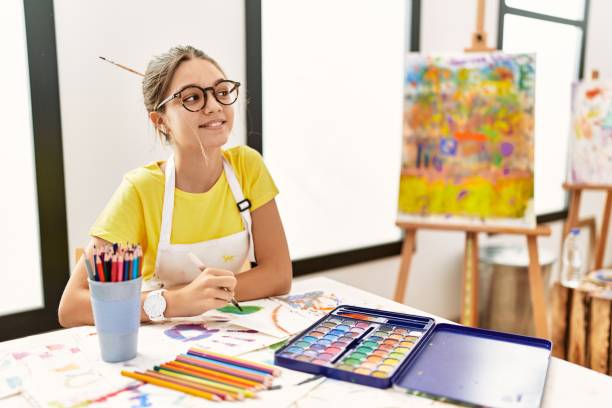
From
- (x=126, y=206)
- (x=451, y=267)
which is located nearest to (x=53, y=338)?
(x=126, y=206)

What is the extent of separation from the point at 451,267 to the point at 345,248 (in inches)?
33.1

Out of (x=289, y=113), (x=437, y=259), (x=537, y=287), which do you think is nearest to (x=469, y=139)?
(x=537, y=287)

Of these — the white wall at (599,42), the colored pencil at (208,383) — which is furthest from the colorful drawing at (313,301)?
the white wall at (599,42)

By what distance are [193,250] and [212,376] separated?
1.94 feet

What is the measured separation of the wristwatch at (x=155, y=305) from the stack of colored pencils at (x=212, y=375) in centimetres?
22

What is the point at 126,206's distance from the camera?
136 cm

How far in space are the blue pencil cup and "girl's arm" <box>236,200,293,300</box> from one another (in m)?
0.39

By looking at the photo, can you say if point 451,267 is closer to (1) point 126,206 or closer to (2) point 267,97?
(2) point 267,97

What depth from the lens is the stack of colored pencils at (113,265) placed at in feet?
3.07

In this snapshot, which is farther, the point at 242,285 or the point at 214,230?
the point at 214,230

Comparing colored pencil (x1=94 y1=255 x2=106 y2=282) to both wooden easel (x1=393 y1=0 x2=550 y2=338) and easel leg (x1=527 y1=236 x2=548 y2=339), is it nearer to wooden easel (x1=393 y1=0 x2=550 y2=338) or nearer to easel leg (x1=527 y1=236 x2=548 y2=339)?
wooden easel (x1=393 y1=0 x2=550 y2=338)

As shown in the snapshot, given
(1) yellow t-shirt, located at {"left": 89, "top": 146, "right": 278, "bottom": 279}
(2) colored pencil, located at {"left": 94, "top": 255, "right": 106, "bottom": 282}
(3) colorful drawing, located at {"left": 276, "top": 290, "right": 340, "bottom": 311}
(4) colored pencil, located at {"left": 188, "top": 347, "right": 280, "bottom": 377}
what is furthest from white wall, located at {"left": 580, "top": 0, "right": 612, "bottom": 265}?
(2) colored pencil, located at {"left": 94, "top": 255, "right": 106, "bottom": 282}

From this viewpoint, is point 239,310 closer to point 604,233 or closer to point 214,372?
point 214,372

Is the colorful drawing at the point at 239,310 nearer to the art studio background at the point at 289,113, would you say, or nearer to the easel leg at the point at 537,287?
the art studio background at the point at 289,113
